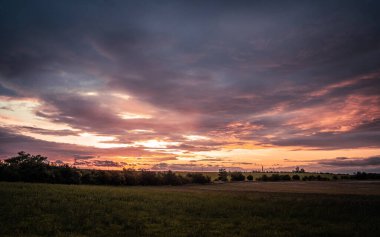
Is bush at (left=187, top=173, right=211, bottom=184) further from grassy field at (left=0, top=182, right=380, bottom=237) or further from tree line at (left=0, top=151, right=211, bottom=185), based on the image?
grassy field at (left=0, top=182, right=380, bottom=237)

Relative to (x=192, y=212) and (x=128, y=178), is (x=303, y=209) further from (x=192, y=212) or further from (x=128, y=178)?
(x=128, y=178)

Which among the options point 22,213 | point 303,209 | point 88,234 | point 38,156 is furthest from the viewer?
point 38,156

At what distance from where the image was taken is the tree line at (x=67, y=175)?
251ft

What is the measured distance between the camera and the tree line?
3017 inches

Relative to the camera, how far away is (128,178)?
10044 centimetres

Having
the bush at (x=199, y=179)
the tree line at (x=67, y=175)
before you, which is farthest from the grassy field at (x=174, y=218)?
the bush at (x=199, y=179)

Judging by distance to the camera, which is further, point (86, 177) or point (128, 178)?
point (128, 178)

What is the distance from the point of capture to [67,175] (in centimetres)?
8338

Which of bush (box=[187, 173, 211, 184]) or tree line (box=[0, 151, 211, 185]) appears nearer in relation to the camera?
tree line (box=[0, 151, 211, 185])

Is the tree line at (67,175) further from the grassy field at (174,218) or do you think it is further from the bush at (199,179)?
the grassy field at (174,218)

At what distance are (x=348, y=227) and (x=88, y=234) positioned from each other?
70.6 feet

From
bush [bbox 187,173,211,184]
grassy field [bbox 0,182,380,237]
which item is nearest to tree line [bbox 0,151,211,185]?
bush [bbox 187,173,211,184]

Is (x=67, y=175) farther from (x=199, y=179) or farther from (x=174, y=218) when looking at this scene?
(x=174, y=218)

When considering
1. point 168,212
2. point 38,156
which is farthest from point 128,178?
point 168,212
